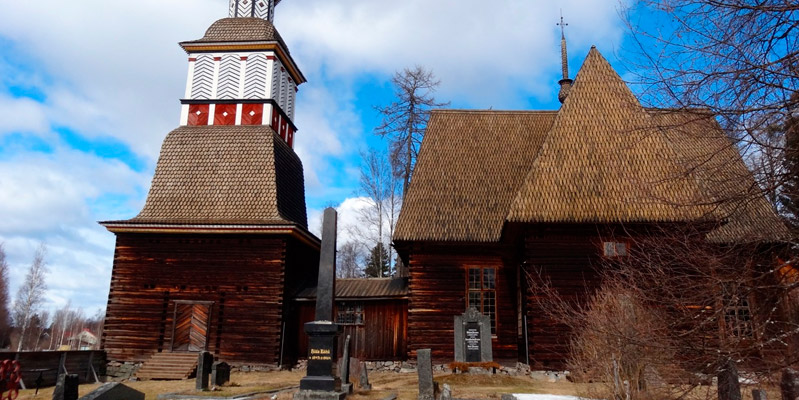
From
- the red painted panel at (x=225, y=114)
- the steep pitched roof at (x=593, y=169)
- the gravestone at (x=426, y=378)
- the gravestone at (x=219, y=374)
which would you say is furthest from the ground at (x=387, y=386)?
the red painted panel at (x=225, y=114)

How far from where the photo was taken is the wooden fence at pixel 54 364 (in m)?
16.4

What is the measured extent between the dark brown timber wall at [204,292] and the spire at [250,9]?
12.6 metres

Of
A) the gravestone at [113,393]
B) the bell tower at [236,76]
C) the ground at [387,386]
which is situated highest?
the bell tower at [236,76]

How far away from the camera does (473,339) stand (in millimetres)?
16391

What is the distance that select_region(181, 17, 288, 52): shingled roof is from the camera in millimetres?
24609

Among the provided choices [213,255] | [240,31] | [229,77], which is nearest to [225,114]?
[229,77]

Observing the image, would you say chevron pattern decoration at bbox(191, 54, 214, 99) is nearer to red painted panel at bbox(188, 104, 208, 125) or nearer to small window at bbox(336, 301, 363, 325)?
red painted panel at bbox(188, 104, 208, 125)

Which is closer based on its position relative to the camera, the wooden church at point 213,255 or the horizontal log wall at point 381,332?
the wooden church at point 213,255

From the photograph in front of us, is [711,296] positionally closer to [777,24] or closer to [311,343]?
[777,24]

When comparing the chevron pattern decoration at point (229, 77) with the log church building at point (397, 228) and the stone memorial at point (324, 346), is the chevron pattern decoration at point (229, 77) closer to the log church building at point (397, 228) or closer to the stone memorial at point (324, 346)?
the log church building at point (397, 228)

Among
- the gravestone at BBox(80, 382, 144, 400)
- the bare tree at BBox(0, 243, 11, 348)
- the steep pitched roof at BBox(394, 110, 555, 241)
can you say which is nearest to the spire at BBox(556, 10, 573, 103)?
the steep pitched roof at BBox(394, 110, 555, 241)

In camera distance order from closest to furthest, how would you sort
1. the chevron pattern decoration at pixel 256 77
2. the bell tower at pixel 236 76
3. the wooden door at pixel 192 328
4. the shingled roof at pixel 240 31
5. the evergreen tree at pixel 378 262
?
the wooden door at pixel 192 328 → the bell tower at pixel 236 76 → the chevron pattern decoration at pixel 256 77 → the shingled roof at pixel 240 31 → the evergreen tree at pixel 378 262

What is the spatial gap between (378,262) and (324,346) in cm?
2220

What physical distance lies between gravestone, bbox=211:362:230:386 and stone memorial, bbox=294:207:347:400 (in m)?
3.99
